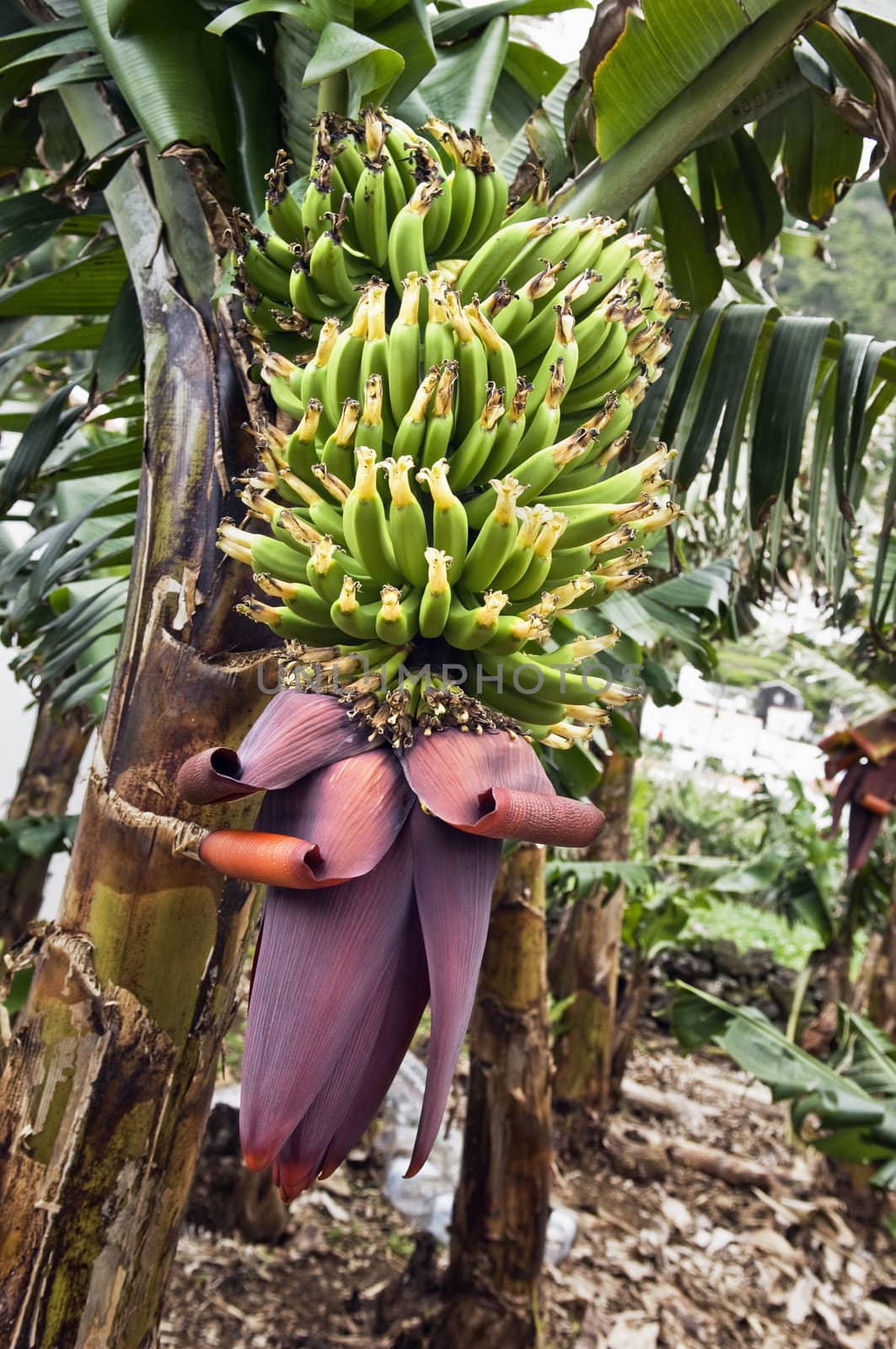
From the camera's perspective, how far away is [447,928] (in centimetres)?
59

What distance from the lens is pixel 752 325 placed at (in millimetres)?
1237

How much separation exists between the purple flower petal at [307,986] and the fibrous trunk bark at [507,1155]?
152cm

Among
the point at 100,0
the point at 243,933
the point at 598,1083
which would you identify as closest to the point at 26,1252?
the point at 243,933

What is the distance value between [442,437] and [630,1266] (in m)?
3.22

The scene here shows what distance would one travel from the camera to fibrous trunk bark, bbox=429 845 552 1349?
2109mm

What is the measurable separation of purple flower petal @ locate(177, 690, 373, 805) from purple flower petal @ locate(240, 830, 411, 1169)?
0.08m

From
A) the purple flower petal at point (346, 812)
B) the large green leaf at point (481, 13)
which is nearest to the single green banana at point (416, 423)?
the purple flower petal at point (346, 812)

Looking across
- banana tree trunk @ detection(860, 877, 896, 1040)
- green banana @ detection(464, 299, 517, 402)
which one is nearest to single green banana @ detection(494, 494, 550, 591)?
green banana @ detection(464, 299, 517, 402)

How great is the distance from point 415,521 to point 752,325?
822 millimetres

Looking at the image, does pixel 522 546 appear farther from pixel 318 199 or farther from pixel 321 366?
pixel 318 199

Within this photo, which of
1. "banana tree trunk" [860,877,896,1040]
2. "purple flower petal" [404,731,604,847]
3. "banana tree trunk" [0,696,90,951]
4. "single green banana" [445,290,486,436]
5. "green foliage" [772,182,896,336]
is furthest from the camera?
"green foliage" [772,182,896,336]

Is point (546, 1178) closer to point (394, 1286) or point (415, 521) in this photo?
point (394, 1286)

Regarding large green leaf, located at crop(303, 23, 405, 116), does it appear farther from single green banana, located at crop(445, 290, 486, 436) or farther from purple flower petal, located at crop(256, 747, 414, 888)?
purple flower petal, located at crop(256, 747, 414, 888)

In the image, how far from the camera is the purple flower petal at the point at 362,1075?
1.94 ft
